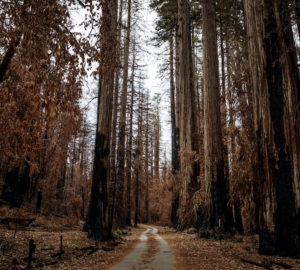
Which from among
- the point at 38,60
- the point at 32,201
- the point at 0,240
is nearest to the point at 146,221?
the point at 32,201

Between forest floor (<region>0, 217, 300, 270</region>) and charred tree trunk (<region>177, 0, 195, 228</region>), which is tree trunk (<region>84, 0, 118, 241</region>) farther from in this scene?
charred tree trunk (<region>177, 0, 195, 228</region>)

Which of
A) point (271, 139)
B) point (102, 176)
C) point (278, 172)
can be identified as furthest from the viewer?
point (102, 176)

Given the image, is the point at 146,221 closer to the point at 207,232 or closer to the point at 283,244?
the point at 207,232

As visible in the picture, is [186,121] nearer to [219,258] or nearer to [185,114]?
[185,114]

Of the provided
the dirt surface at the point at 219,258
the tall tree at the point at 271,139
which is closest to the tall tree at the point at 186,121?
the dirt surface at the point at 219,258

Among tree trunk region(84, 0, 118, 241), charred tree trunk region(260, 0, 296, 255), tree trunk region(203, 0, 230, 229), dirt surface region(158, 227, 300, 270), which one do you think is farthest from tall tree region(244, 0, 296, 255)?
tree trunk region(84, 0, 118, 241)

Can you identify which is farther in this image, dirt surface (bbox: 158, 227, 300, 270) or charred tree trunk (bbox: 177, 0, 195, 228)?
charred tree trunk (bbox: 177, 0, 195, 228)

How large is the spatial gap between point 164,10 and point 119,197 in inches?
464

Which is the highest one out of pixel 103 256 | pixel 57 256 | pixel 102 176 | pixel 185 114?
pixel 185 114

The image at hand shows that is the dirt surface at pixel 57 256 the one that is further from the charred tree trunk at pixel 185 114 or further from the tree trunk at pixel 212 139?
the charred tree trunk at pixel 185 114

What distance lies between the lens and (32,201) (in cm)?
1552

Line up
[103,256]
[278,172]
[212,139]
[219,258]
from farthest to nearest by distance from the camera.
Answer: [212,139], [103,256], [219,258], [278,172]

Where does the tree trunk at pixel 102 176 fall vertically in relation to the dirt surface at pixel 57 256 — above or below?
above

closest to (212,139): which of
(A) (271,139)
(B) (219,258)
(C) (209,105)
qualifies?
(C) (209,105)
